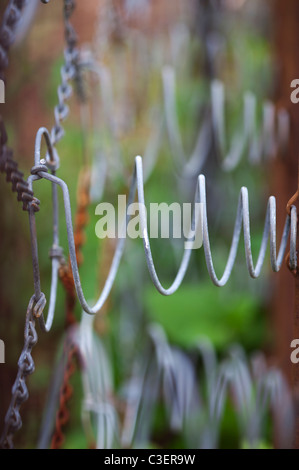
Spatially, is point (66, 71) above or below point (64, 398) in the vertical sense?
above

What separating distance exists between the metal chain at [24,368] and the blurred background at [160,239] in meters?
0.09

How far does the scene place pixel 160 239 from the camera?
37.5 inches

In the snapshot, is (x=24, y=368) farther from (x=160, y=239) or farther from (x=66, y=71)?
(x=160, y=239)

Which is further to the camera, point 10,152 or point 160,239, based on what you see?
point 160,239

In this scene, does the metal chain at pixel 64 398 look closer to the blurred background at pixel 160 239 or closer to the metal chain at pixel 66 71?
the blurred background at pixel 160 239

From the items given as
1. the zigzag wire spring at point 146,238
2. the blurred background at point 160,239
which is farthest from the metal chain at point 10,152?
the blurred background at point 160,239

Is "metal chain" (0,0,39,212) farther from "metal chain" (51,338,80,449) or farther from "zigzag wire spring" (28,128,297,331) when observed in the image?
"metal chain" (51,338,80,449)

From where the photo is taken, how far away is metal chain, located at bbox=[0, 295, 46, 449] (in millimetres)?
233

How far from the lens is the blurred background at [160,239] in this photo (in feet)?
1.54

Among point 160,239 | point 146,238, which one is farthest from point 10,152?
point 160,239

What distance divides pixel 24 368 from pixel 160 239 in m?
0.72

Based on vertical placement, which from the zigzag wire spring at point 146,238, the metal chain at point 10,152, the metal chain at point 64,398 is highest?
the metal chain at point 10,152
